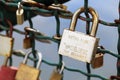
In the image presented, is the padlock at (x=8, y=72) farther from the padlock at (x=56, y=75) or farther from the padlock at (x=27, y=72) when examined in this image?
the padlock at (x=56, y=75)

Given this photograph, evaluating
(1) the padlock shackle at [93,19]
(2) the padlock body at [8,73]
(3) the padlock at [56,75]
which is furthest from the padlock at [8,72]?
(1) the padlock shackle at [93,19]

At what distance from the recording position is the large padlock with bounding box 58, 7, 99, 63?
2.81m

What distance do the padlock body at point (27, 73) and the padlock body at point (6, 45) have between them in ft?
0.27

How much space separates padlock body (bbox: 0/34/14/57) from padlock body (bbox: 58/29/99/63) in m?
0.25

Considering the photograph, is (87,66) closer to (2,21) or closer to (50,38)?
(50,38)

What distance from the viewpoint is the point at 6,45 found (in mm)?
3061

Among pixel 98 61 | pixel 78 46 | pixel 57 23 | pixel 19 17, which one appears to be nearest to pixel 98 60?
pixel 98 61

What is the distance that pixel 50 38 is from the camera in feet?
9.83

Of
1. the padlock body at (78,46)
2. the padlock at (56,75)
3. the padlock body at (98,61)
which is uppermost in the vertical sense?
the padlock body at (78,46)

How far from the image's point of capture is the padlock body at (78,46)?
2.81 m

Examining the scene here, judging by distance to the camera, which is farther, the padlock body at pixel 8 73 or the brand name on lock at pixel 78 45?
the padlock body at pixel 8 73

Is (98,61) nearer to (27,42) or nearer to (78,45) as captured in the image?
(78,45)

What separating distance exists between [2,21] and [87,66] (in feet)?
1.32

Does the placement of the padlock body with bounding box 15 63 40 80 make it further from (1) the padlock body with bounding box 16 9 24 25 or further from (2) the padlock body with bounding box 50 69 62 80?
(1) the padlock body with bounding box 16 9 24 25
